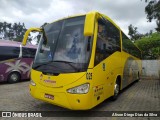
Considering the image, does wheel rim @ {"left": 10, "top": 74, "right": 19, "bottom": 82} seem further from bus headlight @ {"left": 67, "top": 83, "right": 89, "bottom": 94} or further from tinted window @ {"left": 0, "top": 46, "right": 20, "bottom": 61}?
bus headlight @ {"left": 67, "top": 83, "right": 89, "bottom": 94}

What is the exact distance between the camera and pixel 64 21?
7.00 m

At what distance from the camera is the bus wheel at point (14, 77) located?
1364cm

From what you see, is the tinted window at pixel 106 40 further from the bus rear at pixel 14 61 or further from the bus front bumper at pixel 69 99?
the bus rear at pixel 14 61

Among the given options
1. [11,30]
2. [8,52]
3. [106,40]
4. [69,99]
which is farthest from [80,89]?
[11,30]

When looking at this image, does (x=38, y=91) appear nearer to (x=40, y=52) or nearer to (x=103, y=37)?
(x=40, y=52)

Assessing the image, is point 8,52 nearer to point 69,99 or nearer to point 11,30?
point 69,99

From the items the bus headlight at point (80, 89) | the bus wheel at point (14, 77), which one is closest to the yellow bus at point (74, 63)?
the bus headlight at point (80, 89)

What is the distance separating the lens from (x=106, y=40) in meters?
7.61

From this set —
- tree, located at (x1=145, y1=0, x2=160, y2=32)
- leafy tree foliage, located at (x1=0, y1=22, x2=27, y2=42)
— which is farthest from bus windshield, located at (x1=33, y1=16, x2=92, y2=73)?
leafy tree foliage, located at (x1=0, y1=22, x2=27, y2=42)

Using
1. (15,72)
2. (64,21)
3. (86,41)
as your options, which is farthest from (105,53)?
(15,72)

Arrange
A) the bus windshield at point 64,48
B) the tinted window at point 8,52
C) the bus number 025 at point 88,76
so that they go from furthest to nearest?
1. the tinted window at point 8,52
2. the bus windshield at point 64,48
3. the bus number 025 at point 88,76

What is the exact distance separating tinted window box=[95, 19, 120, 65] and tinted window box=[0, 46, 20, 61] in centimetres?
723

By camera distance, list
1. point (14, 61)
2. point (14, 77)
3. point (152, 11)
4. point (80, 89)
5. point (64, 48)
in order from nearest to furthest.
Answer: point (80, 89)
point (64, 48)
point (14, 61)
point (14, 77)
point (152, 11)

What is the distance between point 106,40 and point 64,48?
5.94ft
